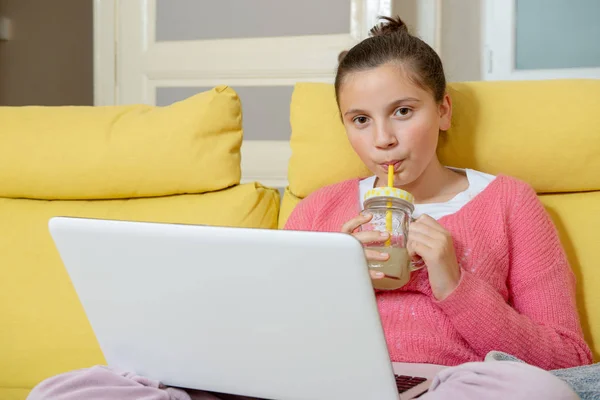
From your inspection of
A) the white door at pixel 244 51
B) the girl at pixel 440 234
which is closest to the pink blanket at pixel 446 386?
the girl at pixel 440 234

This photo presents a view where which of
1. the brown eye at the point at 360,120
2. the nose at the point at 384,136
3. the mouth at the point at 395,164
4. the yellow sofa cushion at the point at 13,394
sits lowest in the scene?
the yellow sofa cushion at the point at 13,394

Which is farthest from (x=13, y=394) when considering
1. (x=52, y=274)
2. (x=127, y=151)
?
(x=127, y=151)

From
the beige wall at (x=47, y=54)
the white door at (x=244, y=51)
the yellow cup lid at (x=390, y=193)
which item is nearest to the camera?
the yellow cup lid at (x=390, y=193)

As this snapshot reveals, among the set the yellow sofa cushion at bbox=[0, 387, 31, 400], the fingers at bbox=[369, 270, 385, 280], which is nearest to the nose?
the fingers at bbox=[369, 270, 385, 280]

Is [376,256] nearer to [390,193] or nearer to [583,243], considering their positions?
[390,193]

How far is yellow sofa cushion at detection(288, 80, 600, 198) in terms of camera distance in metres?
1.44

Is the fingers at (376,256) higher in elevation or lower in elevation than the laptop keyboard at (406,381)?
higher

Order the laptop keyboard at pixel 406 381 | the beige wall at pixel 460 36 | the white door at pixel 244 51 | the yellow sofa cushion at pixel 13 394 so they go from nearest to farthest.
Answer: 1. the laptop keyboard at pixel 406 381
2. the yellow sofa cushion at pixel 13 394
3. the white door at pixel 244 51
4. the beige wall at pixel 460 36

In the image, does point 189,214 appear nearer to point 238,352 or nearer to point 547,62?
point 238,352

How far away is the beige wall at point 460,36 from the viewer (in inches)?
133

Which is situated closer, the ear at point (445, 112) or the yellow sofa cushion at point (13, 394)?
the ear at point (445, 112)

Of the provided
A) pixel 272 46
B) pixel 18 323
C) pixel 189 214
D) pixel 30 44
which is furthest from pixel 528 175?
Result: pixel 30 44

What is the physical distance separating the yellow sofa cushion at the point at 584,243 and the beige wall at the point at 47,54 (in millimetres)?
3182

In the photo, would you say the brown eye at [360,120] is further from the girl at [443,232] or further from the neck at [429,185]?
the neck at [429,185]
